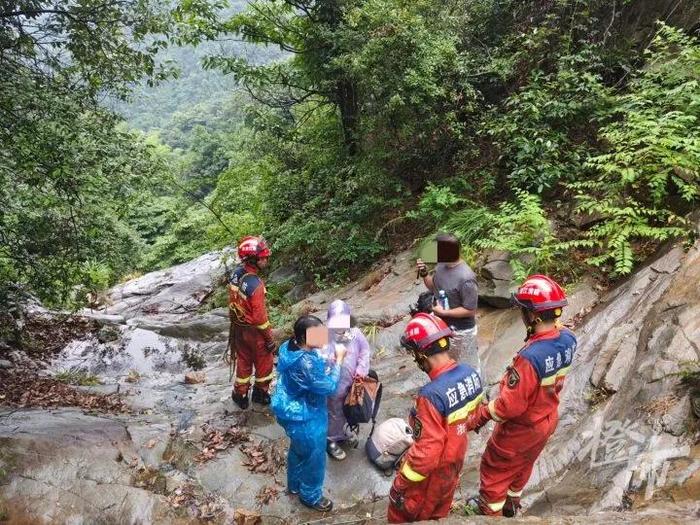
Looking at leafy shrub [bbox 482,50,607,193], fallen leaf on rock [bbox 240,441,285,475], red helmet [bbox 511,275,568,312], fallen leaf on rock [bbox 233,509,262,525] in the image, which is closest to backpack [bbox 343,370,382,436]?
fallen leaf on rock [bbox 240,441,285,475]

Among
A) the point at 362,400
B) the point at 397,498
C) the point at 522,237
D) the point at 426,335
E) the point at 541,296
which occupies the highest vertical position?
the point at 541,296

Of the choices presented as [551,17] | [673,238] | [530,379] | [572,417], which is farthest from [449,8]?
[530,379]

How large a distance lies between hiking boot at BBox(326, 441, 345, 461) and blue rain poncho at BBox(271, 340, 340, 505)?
2.11 feet

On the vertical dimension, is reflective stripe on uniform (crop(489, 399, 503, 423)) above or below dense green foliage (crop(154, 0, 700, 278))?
below

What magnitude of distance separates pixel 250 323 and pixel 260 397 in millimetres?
1219

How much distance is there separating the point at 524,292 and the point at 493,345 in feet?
12.7

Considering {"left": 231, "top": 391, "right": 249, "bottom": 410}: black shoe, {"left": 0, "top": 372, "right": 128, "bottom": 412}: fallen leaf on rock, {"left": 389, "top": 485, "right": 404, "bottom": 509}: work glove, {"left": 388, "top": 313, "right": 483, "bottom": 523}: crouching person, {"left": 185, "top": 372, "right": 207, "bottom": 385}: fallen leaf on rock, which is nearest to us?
{"left": 388, "top": 313, "right": 483, "bottom": 523}: crouching person

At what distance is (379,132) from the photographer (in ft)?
38.4

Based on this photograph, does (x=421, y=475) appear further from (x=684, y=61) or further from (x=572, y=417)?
(x=684, y=61)

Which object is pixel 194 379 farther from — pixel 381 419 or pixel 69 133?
pixel 69 133

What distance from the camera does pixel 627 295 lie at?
21.6 feet

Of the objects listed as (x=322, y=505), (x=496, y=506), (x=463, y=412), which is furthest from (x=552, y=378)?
(x=322, y=505)

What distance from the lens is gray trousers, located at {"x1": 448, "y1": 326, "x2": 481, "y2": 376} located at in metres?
5.36

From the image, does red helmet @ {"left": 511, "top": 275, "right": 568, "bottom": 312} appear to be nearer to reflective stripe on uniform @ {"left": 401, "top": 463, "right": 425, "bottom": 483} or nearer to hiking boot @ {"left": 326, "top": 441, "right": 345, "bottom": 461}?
reflective stripe on uniform @ {"left": 401, "top": 463, "right": 425, "bottom": 483}
